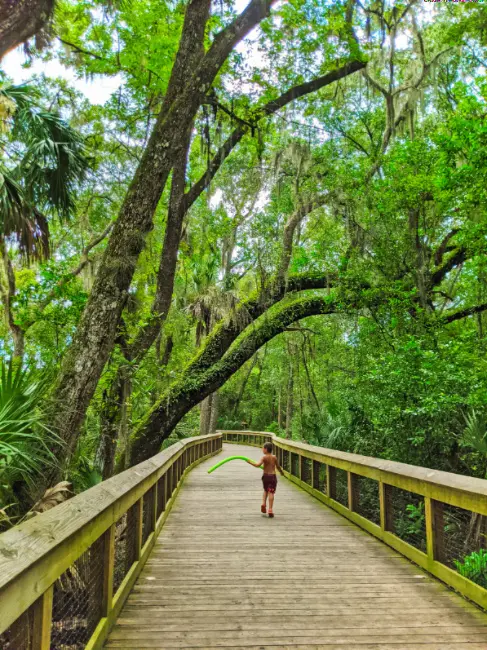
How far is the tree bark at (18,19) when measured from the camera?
17.5 ft

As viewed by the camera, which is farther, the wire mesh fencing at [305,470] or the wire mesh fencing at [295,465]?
the wire mesh fencing at [295,465]

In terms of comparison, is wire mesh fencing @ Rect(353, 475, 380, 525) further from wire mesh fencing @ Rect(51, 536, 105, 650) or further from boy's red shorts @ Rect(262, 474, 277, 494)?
wire mesh fencing @ Rect(51, 536, 105, 650)

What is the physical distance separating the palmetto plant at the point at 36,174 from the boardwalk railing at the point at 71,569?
3.96 metres

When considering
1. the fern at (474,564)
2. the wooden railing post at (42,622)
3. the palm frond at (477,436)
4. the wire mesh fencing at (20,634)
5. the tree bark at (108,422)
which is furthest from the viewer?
the tree bark at (108,422)

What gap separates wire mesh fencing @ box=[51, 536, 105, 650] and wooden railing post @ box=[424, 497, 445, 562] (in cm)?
258

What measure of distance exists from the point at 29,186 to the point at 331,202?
7243 millimetres

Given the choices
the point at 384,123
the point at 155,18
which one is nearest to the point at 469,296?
the point at 384,123

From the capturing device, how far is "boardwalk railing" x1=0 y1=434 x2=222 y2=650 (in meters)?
1.63

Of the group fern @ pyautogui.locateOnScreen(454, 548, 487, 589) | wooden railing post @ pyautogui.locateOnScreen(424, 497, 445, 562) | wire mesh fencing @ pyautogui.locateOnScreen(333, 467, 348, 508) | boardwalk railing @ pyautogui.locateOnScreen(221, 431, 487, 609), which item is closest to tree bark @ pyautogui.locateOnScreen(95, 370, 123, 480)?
boardwalk railing @ pyautogui.locateOnScreen(221, 431, 487, 609)

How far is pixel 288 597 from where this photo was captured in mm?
3502

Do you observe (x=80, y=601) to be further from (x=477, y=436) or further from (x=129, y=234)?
(x=477, y=436)

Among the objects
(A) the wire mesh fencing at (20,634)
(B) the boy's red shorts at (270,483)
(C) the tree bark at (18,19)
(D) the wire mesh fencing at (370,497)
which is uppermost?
(C) the tree bark at (18,19)

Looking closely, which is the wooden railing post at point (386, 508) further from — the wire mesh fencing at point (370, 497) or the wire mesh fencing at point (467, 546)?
the wire mesh fencing at point (370, 497)

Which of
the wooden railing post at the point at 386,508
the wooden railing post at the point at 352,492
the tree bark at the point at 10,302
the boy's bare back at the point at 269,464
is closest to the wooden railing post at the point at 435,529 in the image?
the wooden railing post at the point at 386,508
